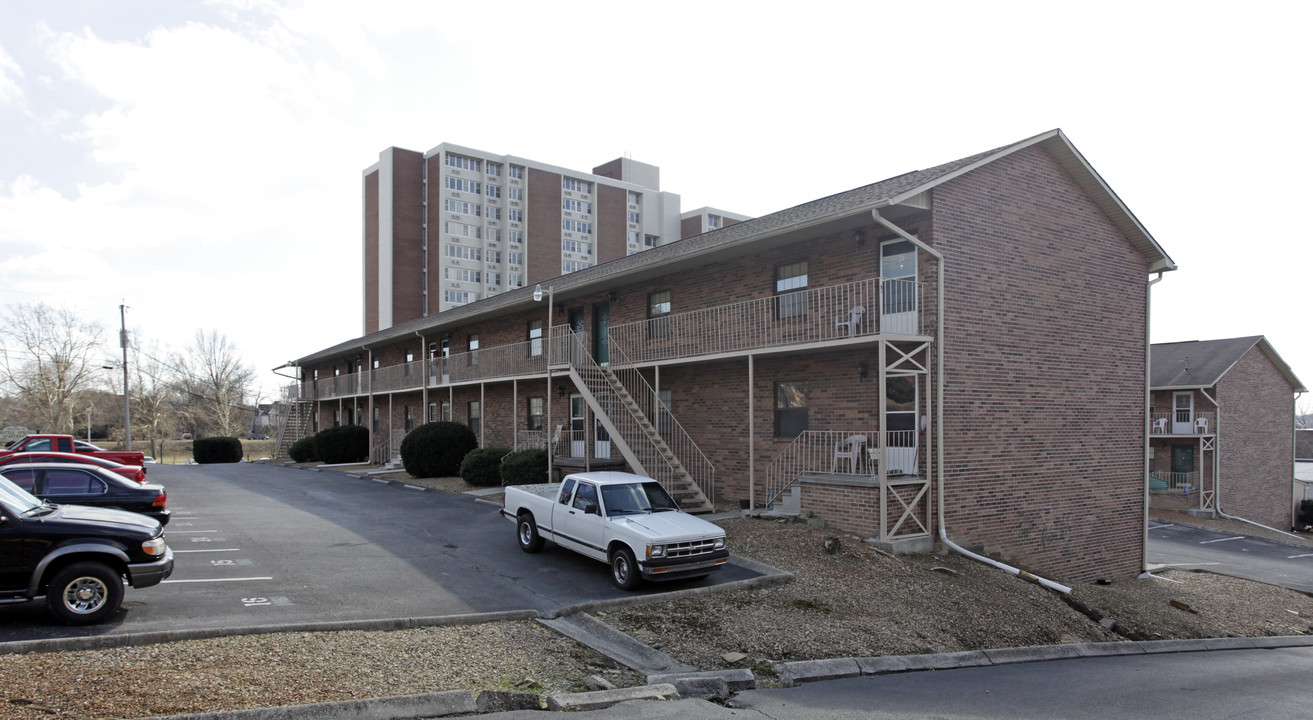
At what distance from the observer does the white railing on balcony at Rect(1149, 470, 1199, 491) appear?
35.0 metres

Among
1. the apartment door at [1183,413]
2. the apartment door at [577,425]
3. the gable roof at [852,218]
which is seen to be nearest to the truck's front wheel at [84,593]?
the gable roof at [852,218]

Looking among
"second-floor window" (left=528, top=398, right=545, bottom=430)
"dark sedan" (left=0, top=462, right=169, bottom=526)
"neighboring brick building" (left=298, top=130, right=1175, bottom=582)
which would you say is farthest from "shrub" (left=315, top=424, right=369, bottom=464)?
"dark sedan" (left=0, top=462, right=169, bottom=526)

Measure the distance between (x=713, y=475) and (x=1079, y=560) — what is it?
7823mm

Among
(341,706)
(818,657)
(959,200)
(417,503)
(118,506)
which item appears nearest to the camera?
(341,706)

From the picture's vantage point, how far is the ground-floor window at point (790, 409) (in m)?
16.4

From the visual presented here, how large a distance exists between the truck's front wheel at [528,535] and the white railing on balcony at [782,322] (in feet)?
19.3

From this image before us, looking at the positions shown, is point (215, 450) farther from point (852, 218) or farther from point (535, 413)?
point (852, 218)

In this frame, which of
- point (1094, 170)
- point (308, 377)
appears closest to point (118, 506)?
point (1094, 170)

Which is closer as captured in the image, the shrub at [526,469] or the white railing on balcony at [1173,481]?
the shrub at [526,469]

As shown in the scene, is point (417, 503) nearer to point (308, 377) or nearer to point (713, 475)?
point (713, 475)

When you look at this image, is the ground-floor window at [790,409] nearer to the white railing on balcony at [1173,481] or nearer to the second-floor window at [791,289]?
the second-floor window at [791,289]

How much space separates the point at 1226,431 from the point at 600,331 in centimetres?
2959

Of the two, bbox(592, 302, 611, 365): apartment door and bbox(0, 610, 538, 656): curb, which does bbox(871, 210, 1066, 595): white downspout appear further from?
bbox(592, 302, 611, 365): apartment door

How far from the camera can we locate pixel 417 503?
19.3m
